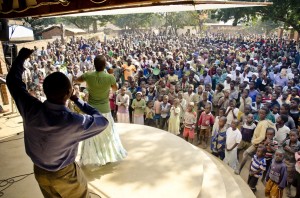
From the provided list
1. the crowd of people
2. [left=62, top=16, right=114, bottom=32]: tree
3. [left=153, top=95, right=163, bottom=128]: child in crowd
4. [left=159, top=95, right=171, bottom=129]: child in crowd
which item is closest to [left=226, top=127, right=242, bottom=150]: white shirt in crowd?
the crowd of people

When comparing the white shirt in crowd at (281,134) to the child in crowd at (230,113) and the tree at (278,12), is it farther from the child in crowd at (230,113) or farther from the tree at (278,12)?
the tree at (278,12)

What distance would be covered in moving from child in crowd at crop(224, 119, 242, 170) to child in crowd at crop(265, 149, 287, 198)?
36.4 inches

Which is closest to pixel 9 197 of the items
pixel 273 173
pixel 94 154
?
pixel 94 154

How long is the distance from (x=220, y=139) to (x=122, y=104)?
282 centimetres

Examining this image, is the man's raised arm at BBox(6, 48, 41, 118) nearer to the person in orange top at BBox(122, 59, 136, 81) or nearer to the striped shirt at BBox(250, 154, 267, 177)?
the striped shirt at BBox(250, 154, 267, 177)

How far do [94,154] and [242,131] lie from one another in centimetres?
384

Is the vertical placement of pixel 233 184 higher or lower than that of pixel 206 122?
lower

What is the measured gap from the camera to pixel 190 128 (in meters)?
6.70

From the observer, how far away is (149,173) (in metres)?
3.94

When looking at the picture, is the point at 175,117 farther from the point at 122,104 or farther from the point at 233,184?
the point at 233,184

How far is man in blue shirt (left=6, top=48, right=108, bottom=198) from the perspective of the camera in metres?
1.91

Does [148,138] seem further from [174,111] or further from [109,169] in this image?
[174,111]

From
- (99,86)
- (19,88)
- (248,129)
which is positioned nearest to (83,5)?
(99,86)

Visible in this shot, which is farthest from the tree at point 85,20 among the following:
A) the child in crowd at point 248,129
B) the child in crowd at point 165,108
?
the child in crowd at point 248,129
